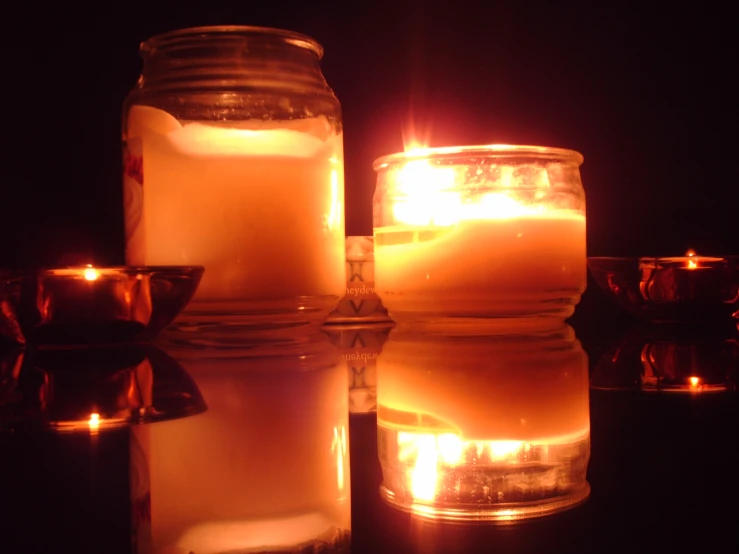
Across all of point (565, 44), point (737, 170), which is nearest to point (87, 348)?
point (565, 44)

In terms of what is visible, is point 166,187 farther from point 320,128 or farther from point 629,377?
point 629,377

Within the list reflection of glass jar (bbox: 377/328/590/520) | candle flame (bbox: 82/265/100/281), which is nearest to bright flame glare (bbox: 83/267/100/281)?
candle flame (bbox: 82/265/100/281)

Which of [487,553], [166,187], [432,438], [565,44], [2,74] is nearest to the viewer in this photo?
[487,553]

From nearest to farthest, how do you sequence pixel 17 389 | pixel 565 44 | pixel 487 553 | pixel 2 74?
pixel 487 553 < pixel 17 389 < pixel 2 74 < pixel 565 44

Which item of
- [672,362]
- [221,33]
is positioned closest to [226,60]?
[221,33]

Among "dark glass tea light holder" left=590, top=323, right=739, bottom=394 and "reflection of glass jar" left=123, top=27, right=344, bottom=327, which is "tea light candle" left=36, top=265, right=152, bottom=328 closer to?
"reflection of glass jar" left=123, top=27, right=344, bottom=327

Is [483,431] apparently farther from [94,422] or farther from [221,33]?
[221,33]
